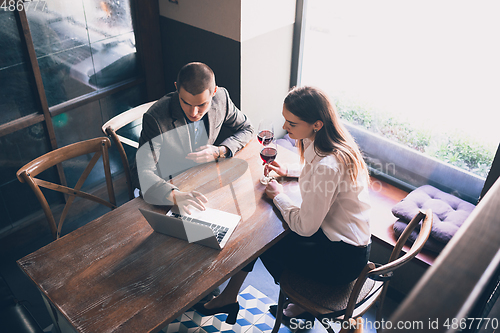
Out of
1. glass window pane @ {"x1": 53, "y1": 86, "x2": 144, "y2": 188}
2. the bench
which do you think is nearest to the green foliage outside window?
the bench

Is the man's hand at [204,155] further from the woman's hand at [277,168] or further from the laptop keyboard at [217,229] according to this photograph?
the laptop keyboard at [217,229]

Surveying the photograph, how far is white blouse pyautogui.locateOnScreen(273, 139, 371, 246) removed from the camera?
1.64 meters

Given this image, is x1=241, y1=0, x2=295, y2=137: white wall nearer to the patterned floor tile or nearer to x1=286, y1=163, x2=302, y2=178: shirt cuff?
x1=286, y1=163, x2=302, y2=178: shirt cuff

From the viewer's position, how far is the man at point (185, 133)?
1829mm

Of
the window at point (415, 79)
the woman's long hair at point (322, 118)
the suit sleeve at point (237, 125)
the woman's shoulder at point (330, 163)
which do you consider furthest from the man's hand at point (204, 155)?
the window at point (415, 79)

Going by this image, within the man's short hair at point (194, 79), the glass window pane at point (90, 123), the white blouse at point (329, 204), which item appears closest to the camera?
the white blouse at point (329, 204)

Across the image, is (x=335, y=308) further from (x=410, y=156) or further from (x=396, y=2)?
(x=396, y=2)

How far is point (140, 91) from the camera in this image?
3.23 m

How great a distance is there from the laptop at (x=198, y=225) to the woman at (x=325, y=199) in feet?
0.84

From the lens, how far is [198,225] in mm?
1544

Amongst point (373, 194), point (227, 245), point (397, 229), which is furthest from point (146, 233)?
point (373, 194)

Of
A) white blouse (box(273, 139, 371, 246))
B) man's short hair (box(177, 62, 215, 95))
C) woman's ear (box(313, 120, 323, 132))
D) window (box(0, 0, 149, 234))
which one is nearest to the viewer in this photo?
white blouse (box(273, 139, 371, 246))

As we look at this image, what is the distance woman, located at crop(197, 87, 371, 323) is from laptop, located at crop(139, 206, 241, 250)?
0.26 meters

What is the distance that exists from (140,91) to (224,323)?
6.30 ft
